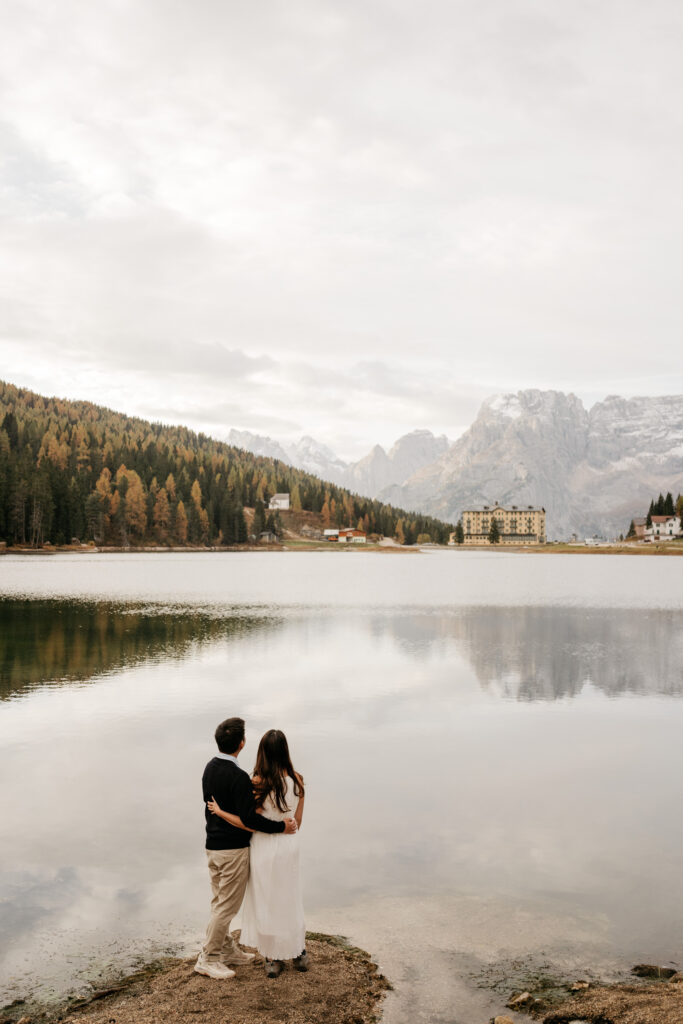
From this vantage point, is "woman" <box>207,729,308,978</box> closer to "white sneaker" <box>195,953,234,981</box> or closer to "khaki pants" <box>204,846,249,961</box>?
"khaki pants" <box>204,846,249,961</box>

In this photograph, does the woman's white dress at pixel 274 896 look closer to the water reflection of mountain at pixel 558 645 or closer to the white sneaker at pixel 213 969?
the white sneaker at pixel 213 969

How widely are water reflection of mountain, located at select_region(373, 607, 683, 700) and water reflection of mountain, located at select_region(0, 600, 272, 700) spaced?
1138cm

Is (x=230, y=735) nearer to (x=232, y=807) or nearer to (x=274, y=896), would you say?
(x=232, y=807)

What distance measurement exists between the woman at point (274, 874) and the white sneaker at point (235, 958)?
35 cm

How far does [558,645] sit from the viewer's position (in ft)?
128

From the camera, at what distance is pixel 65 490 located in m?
191

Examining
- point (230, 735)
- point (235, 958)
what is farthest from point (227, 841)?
point (235, 958)

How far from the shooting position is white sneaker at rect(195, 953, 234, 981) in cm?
891

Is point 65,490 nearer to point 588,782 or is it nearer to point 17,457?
point 17,457

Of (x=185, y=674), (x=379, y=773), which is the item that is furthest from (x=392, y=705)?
(x=185, y=674)

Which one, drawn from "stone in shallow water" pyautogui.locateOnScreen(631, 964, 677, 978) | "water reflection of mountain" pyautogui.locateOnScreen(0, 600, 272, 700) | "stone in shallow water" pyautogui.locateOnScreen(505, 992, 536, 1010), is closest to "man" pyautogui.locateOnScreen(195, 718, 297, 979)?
"stone in shallow water" pyautogui.locateOnScreen(505, 992, 536, 1010)

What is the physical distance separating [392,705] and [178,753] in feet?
26.8

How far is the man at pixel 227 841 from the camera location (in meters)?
9.12

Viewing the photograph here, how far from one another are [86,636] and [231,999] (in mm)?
33946
